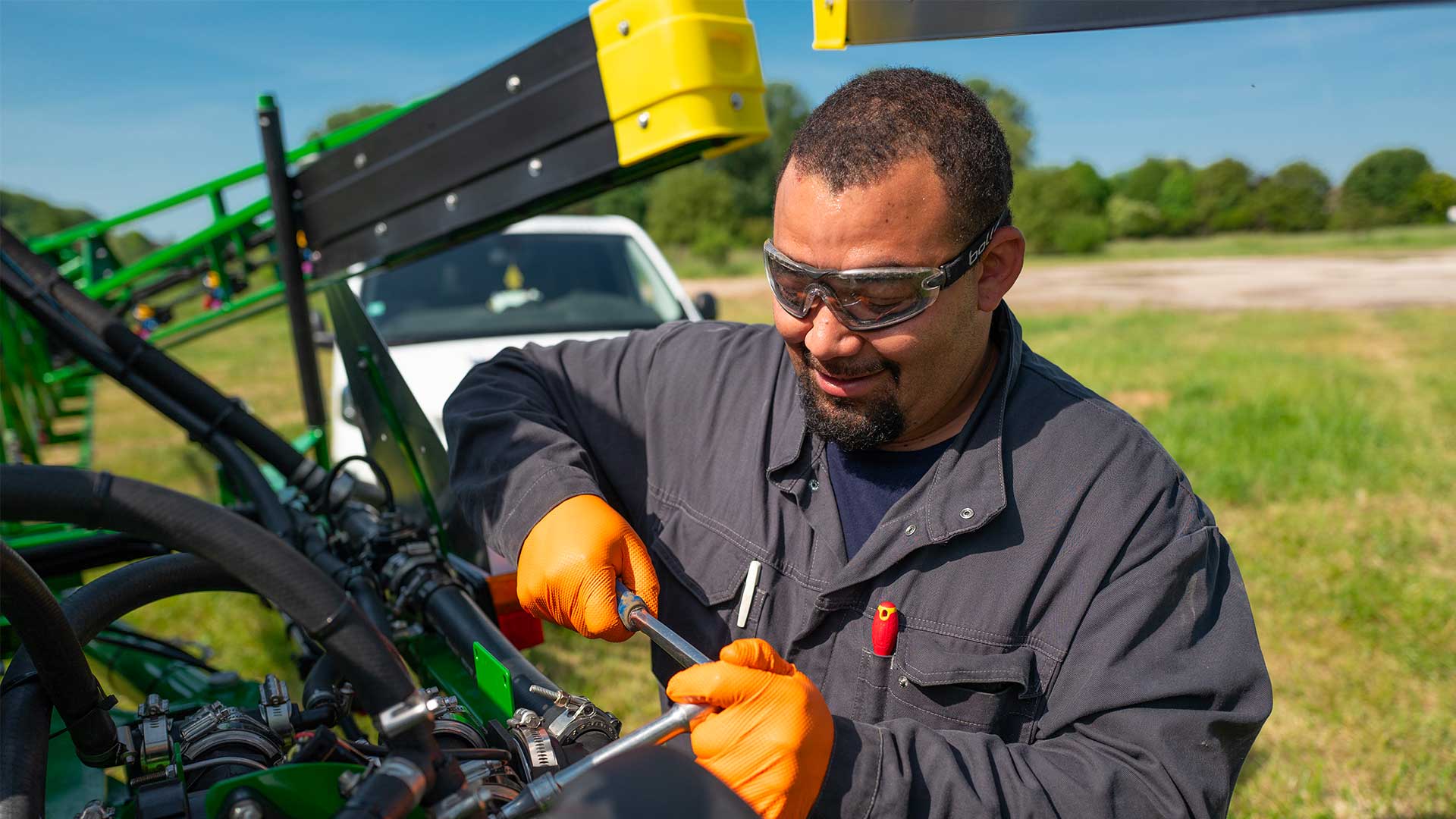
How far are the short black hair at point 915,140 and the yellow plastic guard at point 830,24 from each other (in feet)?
0.40

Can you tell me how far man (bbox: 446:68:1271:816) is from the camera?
4.15ft

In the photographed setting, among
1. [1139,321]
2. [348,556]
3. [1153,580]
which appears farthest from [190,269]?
[1139,321]

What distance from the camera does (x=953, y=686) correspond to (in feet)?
5.00

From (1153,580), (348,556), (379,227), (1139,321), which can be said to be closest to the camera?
(1153,580)

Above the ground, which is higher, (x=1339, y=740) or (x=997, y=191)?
(x=997, y=191)

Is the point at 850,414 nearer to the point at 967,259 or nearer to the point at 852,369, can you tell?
the point at 852,369

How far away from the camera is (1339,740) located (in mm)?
3021

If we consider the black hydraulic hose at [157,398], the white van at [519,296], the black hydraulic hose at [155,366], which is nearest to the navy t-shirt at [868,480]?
the black hydraulic hose at [157,398]

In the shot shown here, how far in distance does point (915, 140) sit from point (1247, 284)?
910 inches

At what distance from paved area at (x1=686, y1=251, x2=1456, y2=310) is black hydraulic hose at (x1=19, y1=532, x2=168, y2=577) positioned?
49.3ft

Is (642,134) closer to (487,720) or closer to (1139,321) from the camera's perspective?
(487,720)

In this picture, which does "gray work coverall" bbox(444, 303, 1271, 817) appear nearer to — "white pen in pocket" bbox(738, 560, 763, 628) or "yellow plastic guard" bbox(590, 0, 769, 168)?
"white pen in pocket" bbox(738, 560, 763, 628)

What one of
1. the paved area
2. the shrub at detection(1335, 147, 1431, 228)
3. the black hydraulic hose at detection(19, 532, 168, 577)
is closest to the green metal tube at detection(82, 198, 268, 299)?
the black hydraulic hose at detection(19, 532, 168, 577)

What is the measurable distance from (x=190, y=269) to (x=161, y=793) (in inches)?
165
